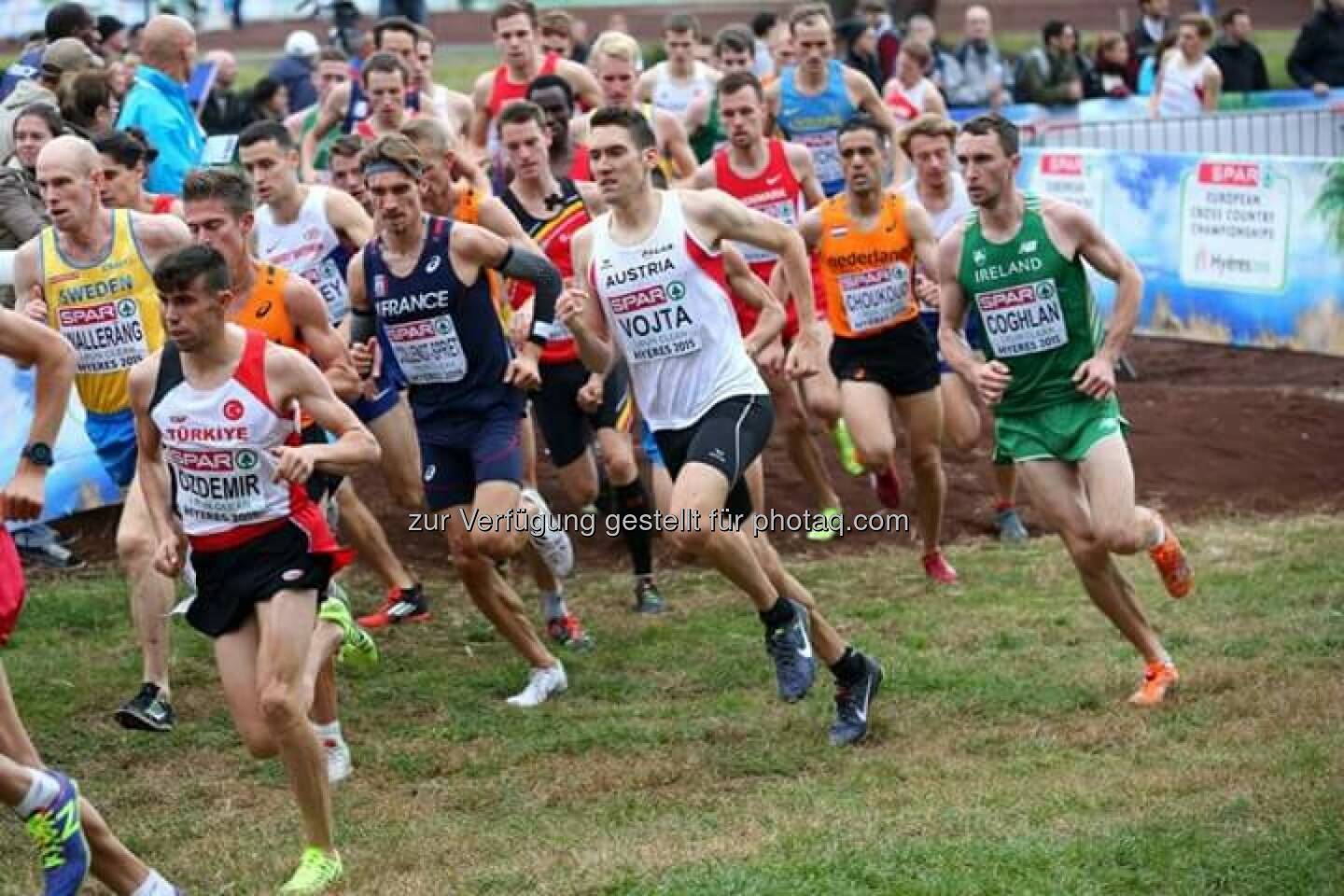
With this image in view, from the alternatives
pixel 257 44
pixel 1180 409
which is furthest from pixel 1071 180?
pixel 257 44

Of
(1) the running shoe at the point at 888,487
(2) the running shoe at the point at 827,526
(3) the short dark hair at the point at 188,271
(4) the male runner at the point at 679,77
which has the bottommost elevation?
(2) the running shoe at the point at 827,526

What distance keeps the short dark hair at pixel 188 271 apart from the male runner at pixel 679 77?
28.2ft

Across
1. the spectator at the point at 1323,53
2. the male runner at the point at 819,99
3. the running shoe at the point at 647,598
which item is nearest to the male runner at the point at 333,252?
the running shoe at the point at 647,598

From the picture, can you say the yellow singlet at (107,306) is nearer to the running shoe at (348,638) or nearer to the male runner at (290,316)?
the male runner at (290,316)

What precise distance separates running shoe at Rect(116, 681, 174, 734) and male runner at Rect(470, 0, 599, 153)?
574cm

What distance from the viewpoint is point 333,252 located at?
11.1 m

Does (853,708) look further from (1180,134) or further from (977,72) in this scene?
(977,72)

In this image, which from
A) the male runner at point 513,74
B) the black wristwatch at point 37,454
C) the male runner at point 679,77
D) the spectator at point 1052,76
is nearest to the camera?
the black wristwatch at point 37,454

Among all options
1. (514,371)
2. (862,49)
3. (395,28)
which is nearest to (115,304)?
(514,371)

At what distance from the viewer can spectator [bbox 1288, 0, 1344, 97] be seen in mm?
23281

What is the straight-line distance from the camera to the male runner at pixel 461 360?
9.66 m

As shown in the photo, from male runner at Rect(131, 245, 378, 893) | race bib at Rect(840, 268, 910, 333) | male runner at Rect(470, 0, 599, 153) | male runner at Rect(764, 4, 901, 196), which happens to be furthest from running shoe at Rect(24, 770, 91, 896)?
male runner at Rect(764, 4, 901, 196)

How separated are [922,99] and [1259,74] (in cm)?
734

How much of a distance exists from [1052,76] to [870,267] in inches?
470
